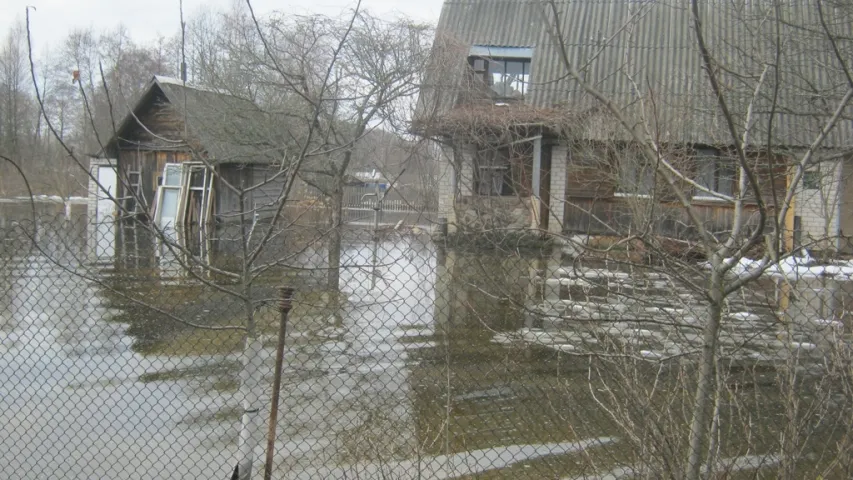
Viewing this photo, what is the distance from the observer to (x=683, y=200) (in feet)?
6.82

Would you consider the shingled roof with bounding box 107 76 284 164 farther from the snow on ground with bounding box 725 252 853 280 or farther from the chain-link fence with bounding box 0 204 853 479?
the snow on ground with bounding box 725 252 853 280

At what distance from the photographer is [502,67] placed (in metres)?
18.1

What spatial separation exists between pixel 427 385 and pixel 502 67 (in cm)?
1383

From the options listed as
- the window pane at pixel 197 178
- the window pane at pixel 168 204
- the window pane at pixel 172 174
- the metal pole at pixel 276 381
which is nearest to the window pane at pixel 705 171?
the metal pole at pixel 276 381

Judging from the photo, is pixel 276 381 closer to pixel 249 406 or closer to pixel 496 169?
pixel 249 406

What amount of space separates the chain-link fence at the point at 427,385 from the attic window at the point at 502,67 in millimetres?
10724

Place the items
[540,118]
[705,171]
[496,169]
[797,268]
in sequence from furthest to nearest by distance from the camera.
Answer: [496,169], [540,118], [705,171], [797,268]

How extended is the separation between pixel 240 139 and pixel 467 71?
5.12 metres

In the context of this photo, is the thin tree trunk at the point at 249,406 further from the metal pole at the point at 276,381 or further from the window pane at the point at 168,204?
the window pane at the point at 168,204

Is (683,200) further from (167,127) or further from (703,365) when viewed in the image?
(167,127)

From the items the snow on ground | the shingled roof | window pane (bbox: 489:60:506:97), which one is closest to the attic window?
window pane (bbox: 489:60:506:97)

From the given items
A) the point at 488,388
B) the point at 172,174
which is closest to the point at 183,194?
the point at 172,174

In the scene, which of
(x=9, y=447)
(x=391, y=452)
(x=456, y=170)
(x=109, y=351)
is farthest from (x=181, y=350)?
(x=456, y=170)

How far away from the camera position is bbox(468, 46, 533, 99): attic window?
56.7 feet
